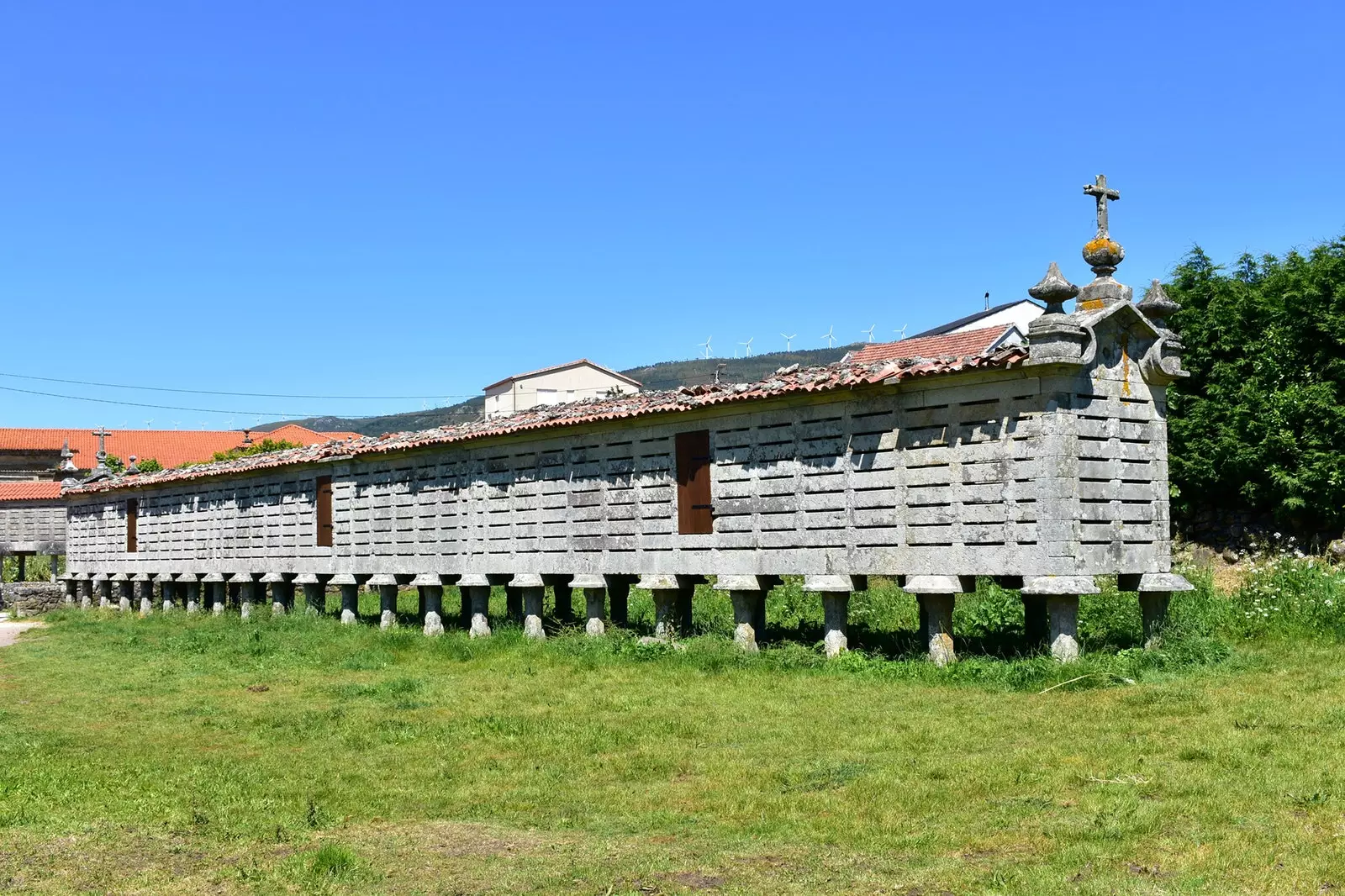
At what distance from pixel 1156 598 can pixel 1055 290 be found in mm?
3685

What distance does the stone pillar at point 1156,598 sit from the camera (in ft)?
44.8

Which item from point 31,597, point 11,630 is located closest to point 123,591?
A: point 31,597

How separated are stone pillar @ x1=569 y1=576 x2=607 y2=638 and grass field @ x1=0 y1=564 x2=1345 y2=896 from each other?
4.44 ft

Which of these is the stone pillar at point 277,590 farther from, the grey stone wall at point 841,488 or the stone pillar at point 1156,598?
the stone pillar at point 1156,598

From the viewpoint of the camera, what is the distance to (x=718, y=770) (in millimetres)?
9164

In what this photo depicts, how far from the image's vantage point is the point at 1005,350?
12.9 metres

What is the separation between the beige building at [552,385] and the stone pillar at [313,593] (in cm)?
4013

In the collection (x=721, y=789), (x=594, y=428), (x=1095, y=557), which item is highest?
(x=594, y=428)

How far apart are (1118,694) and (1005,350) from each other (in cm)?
351

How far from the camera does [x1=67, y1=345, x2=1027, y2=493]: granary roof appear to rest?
44.2ft

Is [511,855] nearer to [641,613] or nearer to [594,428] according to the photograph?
[594,428]

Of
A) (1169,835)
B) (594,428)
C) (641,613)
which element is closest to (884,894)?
(1169,835)

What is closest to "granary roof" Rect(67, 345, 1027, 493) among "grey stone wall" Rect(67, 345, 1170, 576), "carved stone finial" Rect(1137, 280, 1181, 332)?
"grey stone wall" Rect(67, 345, 1170, 576)

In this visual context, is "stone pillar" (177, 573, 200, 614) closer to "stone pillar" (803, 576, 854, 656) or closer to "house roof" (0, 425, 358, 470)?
"stone pillar" (803, 576, 854, 656)
